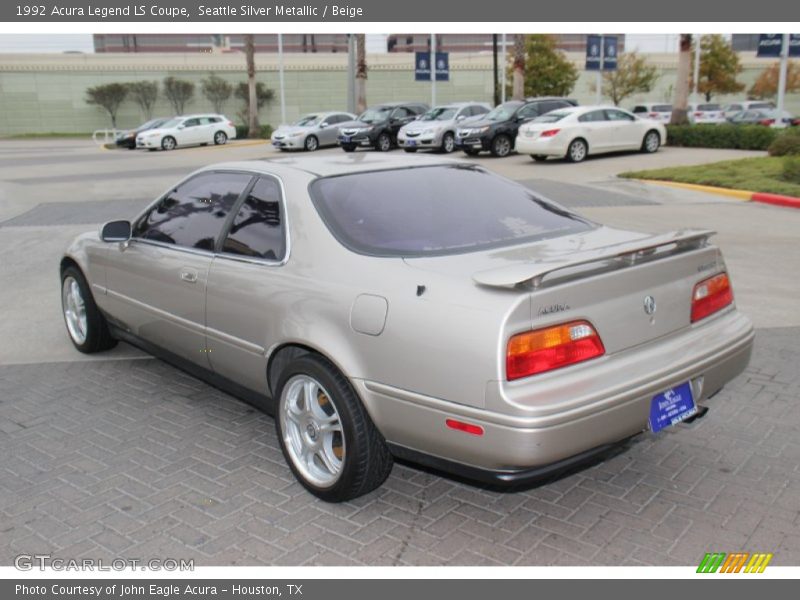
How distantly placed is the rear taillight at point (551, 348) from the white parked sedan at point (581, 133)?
1835 cm

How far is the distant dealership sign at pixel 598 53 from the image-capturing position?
32.1m

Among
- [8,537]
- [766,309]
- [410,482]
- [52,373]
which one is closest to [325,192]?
[410,482]

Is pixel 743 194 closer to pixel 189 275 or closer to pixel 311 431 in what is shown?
pixel 189 275

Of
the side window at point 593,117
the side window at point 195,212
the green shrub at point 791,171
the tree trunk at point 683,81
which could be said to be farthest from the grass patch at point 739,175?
the side window at point 195,212

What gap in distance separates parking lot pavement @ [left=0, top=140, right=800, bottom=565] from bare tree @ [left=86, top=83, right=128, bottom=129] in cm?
5558

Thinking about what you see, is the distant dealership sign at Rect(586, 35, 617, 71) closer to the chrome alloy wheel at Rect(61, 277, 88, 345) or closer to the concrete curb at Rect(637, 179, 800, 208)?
the concrete curb at Rect(637, 179, 800, 208)

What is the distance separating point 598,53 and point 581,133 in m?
13.0

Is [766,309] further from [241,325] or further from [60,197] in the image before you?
[60,197]

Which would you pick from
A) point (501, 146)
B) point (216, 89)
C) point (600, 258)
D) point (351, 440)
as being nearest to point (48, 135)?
point (216, 89)

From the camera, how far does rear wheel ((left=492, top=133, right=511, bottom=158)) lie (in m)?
23.6

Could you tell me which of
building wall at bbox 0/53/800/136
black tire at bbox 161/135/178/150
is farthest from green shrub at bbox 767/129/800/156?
building wall at bbox 0/53/800/136

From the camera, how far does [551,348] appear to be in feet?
10.2

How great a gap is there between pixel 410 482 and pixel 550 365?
127 cm

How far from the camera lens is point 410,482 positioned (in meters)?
4.03
